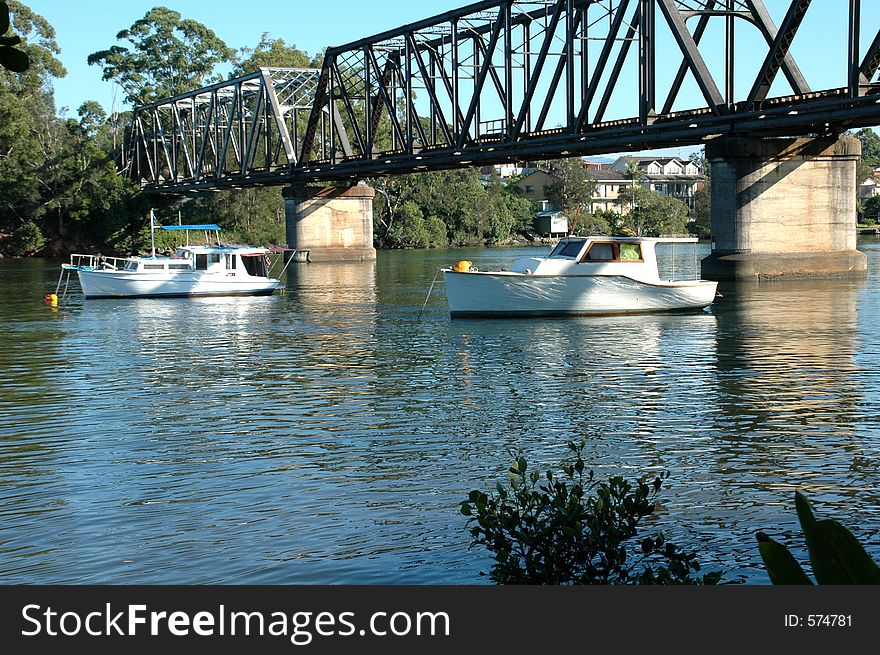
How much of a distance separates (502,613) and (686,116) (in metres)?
51.6

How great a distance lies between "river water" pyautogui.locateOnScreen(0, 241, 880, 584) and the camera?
1191 cm

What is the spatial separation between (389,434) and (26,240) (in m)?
104

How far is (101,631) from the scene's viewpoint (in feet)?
15.7

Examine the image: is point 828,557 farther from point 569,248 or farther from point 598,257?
point 569,248

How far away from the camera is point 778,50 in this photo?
158 feet

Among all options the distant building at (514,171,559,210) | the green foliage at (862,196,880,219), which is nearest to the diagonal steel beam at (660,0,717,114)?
the distant building at (514,171,559,210)

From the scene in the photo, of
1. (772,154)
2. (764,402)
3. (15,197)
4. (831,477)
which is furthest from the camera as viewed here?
(15,197)

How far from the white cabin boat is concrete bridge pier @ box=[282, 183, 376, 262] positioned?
127 feet

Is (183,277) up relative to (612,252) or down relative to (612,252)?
down

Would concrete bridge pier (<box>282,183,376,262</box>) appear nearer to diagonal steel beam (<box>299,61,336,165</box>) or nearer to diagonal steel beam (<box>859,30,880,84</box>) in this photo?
diagonal steel beam (<box>299,61,336,165</box>)

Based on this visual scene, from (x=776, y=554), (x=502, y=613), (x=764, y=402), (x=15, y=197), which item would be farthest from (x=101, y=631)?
(x=15, y=197)

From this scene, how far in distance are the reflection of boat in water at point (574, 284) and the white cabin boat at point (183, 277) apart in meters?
16.9

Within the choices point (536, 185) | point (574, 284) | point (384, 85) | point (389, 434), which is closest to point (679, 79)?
point (574, 284)

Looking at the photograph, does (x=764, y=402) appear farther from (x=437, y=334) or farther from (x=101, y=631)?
(x=101, y=631)
